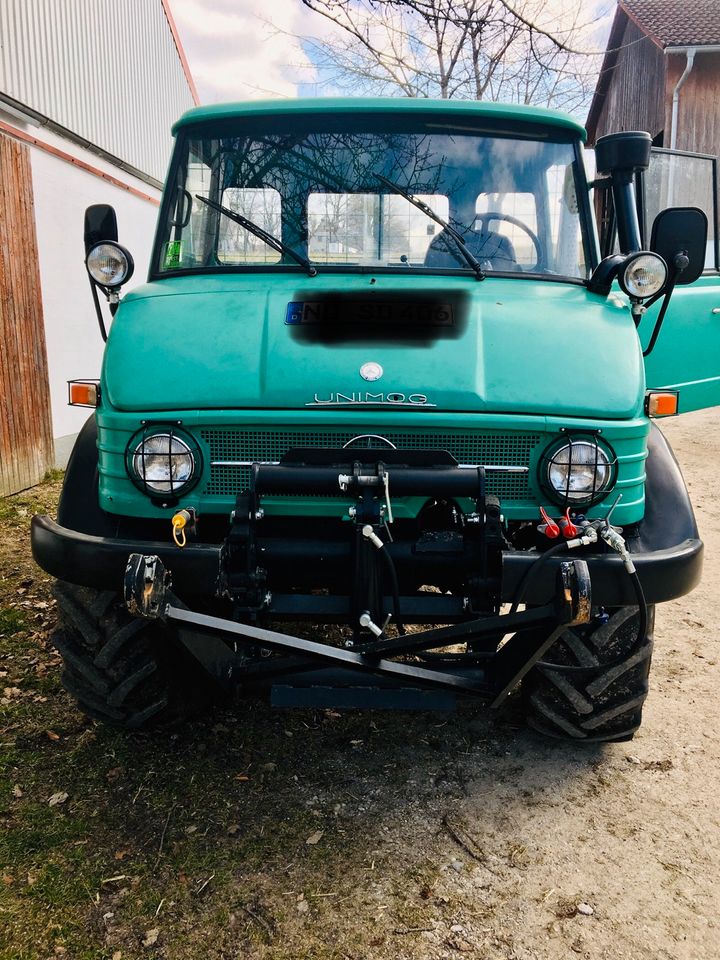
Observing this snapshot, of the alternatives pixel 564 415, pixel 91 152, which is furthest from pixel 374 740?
pixel 91 152

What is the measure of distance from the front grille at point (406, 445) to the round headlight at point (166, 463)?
86 mm

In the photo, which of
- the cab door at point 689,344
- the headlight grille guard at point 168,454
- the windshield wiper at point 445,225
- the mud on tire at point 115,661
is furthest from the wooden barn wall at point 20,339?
the cab door at point 689,344

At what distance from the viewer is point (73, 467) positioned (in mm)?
3322

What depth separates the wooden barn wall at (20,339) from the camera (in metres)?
7.45

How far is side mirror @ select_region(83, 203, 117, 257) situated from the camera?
3.95 meters

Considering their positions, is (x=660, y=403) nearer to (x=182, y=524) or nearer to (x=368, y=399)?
(x=368, y=399)

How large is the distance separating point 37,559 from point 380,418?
4.55ft

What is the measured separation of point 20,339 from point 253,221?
476 cm

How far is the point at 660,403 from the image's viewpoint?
3.24 meters

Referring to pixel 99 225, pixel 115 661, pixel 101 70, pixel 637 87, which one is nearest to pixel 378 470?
pixel 115 661

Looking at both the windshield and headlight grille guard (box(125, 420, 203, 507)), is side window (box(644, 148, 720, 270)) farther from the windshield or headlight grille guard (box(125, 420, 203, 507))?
headlight grille guard (box(125, 420, 203, 507))

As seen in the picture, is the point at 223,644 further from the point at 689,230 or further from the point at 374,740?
the point at 689,230

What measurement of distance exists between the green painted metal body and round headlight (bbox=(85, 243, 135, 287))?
45 centimetres

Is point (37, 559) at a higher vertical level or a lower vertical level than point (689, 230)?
lower
